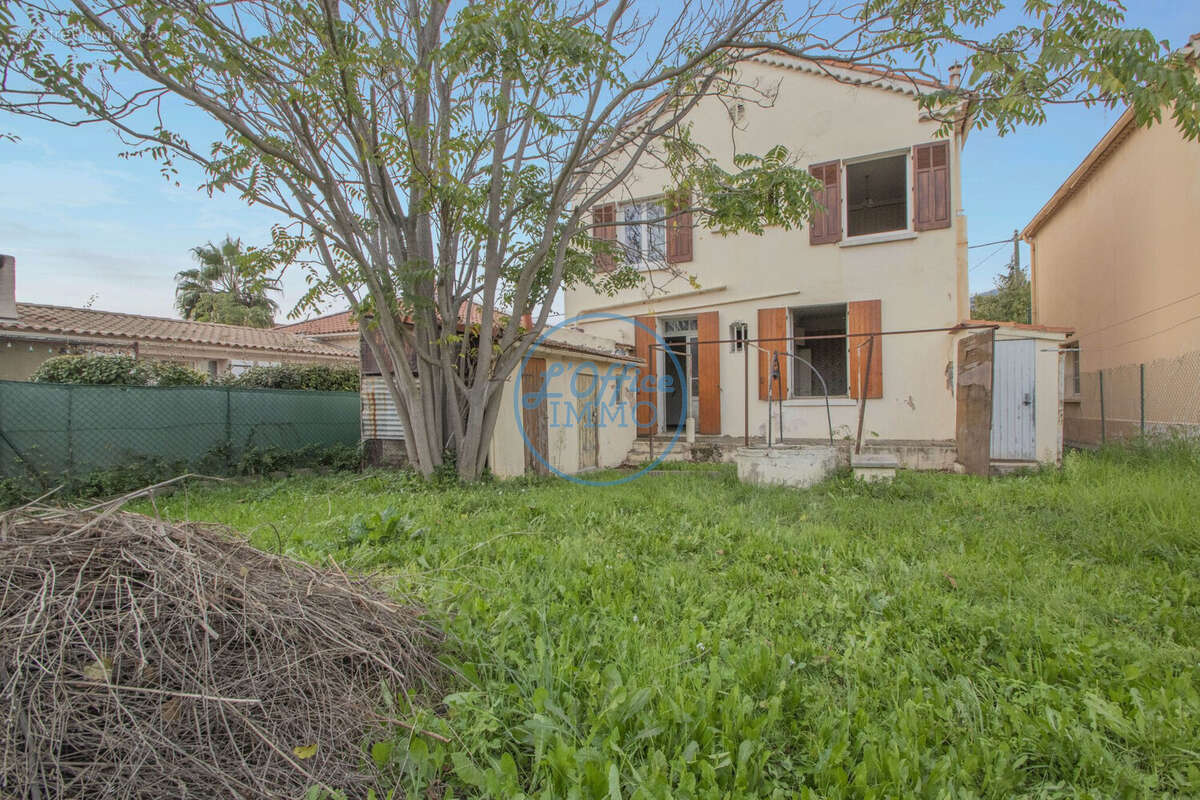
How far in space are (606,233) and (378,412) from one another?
5793 mm

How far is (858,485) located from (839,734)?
15.4 feet

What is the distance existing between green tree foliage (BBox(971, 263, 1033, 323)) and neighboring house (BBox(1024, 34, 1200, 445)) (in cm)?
667

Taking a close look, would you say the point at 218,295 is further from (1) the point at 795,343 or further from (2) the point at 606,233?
(1) the point at 795,343

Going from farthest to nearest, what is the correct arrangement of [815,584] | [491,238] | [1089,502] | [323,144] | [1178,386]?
1. [1178,386]
2. [491,238]
3. [323,144]
4. [1089,502]
5. [815,584]

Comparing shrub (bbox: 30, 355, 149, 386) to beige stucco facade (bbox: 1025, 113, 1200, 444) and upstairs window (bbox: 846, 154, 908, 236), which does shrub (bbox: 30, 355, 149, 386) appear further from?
beige stucco facade (bbox: 1025, 113, 1200, 444)

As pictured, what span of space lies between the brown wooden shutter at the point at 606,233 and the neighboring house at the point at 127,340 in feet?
29.3

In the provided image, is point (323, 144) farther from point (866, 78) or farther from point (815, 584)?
point (866, 78)

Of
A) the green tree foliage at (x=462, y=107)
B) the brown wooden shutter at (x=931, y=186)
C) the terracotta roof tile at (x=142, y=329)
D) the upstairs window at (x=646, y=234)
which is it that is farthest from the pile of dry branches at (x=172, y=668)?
the terracotta roof tile at (x=142, y=329)

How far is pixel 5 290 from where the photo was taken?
9938 millimetres

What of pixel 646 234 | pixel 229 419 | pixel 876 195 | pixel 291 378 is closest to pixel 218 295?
pixel 291 378

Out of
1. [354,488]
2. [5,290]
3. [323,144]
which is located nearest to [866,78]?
[323,144]

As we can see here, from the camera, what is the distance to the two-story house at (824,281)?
8508 millimetres

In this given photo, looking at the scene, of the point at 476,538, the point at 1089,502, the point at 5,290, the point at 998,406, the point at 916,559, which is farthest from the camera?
the point at 5,290

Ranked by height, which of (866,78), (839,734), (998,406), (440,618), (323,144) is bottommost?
(839,734)
